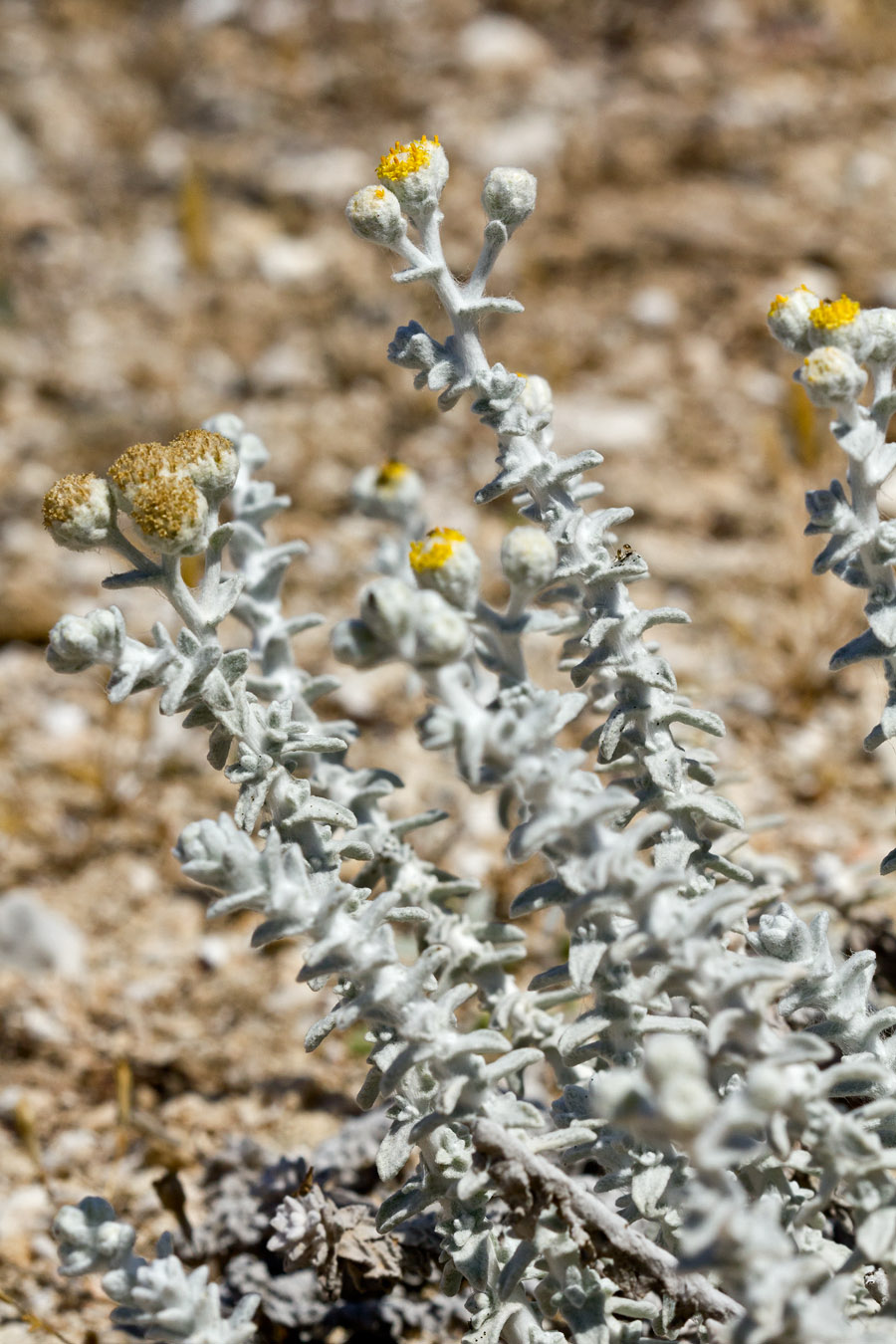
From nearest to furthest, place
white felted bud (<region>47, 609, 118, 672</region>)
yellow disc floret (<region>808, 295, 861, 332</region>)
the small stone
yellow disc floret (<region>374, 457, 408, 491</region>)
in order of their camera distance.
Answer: white felted bud (<region>47, 609, 118, 672</region>)
yellow disc floret (<region>808, 295, 861, 332</region>)
yellow disc floret (<region>374, 457, 408, 491</region>)
the small stone

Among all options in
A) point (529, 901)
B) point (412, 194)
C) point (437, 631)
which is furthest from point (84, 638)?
point (412, 194)

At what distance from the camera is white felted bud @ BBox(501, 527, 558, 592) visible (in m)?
1.65

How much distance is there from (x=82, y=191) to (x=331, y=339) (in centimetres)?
183

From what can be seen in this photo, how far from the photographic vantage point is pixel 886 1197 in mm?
1615

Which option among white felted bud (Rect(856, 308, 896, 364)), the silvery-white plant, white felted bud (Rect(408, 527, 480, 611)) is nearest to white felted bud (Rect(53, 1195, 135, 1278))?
the silvery-white plant

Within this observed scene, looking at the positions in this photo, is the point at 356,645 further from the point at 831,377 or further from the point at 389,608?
the point at 831,377

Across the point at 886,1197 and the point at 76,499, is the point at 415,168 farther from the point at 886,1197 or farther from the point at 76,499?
the point at 886,1197

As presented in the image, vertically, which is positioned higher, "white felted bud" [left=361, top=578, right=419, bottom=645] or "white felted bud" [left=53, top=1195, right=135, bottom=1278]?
"white felted bud" [left=361, top=578, right=419, bottom=645]

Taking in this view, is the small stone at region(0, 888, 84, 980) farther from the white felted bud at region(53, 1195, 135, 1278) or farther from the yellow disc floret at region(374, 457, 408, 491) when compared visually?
the yellow disc floret at region(374, 457, 408, 491)

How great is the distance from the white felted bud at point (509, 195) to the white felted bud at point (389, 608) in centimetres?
86

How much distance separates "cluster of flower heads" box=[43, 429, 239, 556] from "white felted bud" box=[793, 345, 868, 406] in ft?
3.12

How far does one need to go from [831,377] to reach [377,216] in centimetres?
78

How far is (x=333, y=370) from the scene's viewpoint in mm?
5500

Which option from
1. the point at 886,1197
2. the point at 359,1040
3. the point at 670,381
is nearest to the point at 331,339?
the point at 670,381
